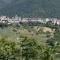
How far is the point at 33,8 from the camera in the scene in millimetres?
100375

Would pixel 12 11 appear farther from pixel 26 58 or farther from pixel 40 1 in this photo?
pixel 26 58

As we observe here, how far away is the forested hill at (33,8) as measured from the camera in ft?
314

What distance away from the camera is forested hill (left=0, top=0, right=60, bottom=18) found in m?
95.6

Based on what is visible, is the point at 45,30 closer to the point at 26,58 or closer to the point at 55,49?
the point at 55,49

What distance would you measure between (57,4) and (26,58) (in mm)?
73875

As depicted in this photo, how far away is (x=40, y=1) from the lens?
10038cm

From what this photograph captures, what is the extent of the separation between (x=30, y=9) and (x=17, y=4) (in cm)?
542

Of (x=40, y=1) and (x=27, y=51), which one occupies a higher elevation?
(x=40, y=1)

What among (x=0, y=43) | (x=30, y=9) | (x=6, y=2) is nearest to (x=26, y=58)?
(x=0, y=43)

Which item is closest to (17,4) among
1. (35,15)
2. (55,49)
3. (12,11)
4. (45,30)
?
(12,11)

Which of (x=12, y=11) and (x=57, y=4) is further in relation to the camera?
(x=12, y=11)

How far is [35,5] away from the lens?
331ft

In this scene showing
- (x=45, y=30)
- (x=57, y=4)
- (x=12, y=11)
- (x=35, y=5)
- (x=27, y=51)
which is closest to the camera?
(x=27, y=51)

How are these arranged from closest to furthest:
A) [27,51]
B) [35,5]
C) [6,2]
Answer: [27,51], [35,5], [6,2]
